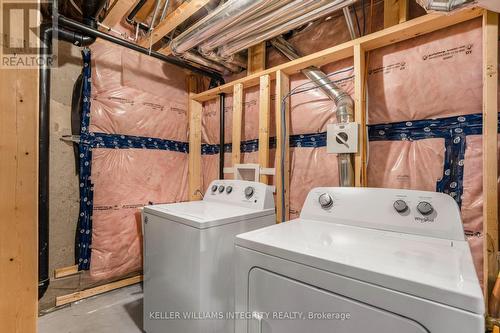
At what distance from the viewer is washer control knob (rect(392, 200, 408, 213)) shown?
3.59 ft

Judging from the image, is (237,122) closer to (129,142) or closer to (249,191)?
(249,191)

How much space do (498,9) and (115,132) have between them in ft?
8.48

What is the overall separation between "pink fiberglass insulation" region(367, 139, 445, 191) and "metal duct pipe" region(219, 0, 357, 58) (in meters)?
0.86

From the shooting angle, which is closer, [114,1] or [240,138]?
[114,1]

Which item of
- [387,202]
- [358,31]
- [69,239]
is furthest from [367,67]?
[69,239]

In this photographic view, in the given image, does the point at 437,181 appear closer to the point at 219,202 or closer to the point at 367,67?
the point at 367,67

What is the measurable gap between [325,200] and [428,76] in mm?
934

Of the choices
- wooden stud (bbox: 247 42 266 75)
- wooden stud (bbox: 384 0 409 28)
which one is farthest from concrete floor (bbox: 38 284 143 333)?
wooden stud (bbox: 384 0 409 28)

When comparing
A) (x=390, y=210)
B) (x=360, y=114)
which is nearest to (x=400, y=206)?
(x=390, y=210)

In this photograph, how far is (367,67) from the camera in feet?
5.28

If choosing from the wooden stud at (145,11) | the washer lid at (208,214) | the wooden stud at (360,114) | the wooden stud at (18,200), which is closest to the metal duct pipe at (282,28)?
the wooden stud at (360,114)

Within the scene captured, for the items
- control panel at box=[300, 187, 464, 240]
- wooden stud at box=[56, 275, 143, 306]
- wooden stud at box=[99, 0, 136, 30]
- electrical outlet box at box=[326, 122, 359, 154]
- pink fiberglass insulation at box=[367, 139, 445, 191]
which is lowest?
wooden stud at box=[56, 275, 143, 306]

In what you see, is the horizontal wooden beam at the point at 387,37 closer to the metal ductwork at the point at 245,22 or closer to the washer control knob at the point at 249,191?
the metal ductwork at the point at 245,22

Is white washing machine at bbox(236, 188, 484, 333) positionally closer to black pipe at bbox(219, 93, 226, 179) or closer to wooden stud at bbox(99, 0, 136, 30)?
black pipe at bbox(219, 93, 226, 179)
